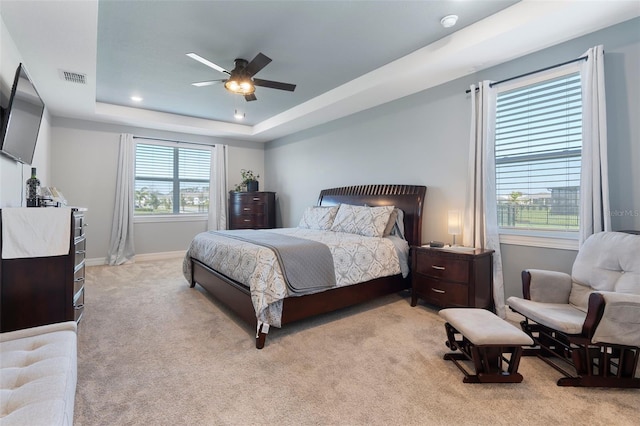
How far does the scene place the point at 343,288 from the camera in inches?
121

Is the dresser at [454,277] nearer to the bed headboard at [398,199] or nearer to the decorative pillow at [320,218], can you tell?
the bed headboard at [398,199]

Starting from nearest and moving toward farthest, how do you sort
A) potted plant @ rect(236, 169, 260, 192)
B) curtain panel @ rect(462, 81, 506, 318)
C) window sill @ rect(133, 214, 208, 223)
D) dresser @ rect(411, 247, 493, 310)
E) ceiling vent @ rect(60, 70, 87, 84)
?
dresser @ rect(411, 247, 493, 310) → curtain panel @ rect(462, 81, 506, 318) → ceiling vent @ rect(60, 70, 87, 84) → window sill @ rect(133, 214, 208, 223) → potted plant @ rect(236, 169, 260, 192)

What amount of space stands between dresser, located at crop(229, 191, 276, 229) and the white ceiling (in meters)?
2.31

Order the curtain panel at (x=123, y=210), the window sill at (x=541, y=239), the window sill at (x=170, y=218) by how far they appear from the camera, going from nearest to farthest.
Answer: the window sill at (x=541, y=239)
the curtain panel at (x=123, y=210)
the window sill at (x=170, y=218)

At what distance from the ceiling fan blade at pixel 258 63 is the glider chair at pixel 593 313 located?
2.95m

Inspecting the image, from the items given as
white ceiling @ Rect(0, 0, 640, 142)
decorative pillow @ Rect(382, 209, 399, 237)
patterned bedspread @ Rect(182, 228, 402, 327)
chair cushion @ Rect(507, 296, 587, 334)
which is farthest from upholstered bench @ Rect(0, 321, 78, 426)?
decorative pillow @ Rect(382, 209, 399, 237)

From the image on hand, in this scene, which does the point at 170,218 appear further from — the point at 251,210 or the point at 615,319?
the point at 615,319

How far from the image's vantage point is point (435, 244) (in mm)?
3383

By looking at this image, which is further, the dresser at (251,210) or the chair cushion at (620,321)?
the dresser at (251,210)

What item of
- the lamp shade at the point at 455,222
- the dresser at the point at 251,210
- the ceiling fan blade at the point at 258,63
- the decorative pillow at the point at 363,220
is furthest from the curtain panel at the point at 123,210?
the lamp shade at the point at 455,222

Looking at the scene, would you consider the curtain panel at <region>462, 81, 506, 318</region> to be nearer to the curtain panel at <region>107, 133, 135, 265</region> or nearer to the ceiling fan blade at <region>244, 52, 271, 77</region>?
the ceiling fan blade at <region>244, 52, 271, 77</region>

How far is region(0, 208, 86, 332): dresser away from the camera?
7.04 ft

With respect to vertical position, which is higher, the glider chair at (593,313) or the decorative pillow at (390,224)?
the decorative pillow at (390,224)

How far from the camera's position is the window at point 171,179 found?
5.97 meters
